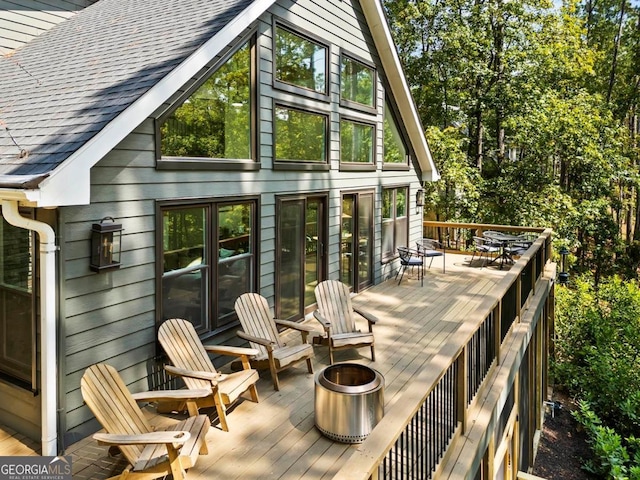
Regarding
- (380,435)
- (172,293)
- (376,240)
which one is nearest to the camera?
(380,435)

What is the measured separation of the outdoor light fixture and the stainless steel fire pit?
2.02m

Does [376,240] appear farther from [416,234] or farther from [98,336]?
[98,336]

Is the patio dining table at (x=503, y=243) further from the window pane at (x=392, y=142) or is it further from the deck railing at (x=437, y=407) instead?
the deck railing at (x=437, y=407)

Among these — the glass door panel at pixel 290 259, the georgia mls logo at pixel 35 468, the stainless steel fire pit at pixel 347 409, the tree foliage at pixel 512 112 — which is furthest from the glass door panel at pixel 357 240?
the tree foliage at pixel 512 112

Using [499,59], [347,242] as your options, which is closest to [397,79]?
[347,242]

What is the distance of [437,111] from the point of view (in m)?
16.8

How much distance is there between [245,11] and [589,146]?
12.9 metres

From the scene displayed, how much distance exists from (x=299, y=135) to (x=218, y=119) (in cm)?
170

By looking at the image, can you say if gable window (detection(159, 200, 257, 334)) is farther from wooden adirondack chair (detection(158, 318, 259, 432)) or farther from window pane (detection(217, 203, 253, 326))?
wooden adirondack chair (detection(158, 318, 259, 432))

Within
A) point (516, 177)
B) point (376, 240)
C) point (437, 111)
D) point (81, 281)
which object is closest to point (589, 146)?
point (516, 177)

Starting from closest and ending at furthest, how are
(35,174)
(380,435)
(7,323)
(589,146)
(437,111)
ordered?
1. (380,435)
2. (35,174)
3. (7,323)
4. (589,146)
5. (437,111)

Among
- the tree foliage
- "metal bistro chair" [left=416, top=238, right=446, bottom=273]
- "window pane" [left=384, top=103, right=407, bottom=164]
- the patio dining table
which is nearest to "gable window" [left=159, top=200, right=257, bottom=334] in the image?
"window pane" [left=384, top=103, right=407, bottom=164]

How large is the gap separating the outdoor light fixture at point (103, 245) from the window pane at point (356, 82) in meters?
4.91

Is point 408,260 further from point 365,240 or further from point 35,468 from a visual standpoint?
point 35,468
